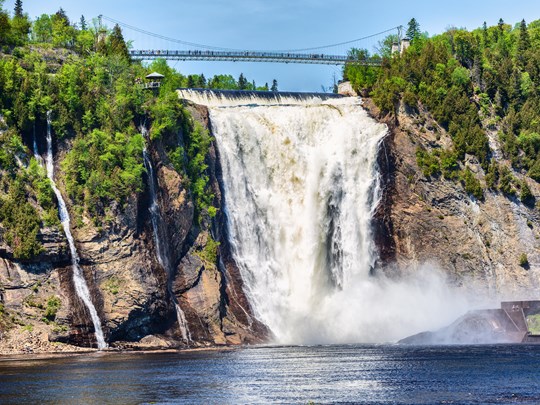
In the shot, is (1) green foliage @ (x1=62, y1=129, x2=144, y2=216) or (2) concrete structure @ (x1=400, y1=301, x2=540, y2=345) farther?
(2) concrete structure @ (x1=400, y1=301, x2=540, y2=345)

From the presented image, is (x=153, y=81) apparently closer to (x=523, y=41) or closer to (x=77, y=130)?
(x=77, y=130)

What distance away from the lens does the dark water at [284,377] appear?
75.8 m

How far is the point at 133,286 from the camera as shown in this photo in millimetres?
113125

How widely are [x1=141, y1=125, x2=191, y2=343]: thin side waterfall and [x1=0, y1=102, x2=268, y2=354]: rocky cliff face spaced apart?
62 cm

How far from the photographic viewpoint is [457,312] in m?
134

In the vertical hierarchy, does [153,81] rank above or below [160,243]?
above

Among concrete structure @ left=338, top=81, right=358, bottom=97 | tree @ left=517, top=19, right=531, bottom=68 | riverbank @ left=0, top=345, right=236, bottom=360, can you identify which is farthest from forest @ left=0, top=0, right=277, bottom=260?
tree @ left=517, top=19, right=531, bottom=68

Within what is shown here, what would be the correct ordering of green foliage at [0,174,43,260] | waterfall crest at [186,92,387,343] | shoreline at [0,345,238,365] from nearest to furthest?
shoreline at [0,345,238,365]
green foliage at [0,174,43,260]
waterfall crest at [186,92,387,343]

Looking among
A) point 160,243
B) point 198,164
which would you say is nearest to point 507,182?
point 198,164

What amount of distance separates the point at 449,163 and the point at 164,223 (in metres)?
41.8

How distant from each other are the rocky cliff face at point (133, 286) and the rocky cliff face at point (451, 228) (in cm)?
2229

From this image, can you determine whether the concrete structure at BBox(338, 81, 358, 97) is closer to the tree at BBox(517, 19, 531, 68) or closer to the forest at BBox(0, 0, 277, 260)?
the tree at BBox(517, 19, 531, 68)

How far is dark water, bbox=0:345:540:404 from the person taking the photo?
7581 cm

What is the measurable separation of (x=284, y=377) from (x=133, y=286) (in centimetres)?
3008
